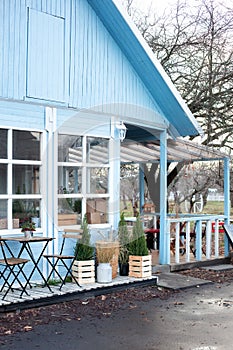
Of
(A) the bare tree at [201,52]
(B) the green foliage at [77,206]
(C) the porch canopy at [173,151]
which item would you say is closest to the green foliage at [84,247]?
(B) the green foliage at [77,206]

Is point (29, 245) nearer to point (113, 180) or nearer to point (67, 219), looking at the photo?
point (67, 219)

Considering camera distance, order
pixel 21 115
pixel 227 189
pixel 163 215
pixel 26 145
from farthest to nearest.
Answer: pixel 227 189
pixel 163 215
pixel 26 145
pixel 21 115

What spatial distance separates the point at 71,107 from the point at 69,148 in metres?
0.72

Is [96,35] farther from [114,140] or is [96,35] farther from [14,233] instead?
[14,233]

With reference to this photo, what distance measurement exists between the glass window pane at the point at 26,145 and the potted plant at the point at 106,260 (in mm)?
1881

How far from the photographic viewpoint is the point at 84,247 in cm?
834

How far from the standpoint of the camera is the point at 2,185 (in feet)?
25.5

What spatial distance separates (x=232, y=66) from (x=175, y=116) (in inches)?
144

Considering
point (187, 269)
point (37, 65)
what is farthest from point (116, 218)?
point (37, 65)

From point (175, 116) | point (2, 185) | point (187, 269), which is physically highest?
point (175, 116)

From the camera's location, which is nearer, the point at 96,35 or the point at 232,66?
the point at 96,35

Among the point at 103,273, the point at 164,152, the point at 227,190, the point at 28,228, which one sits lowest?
the point at 103,273

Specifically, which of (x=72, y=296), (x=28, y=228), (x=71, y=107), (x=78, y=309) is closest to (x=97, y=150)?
(x=71, y=107)

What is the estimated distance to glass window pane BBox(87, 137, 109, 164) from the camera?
9.05 metres
